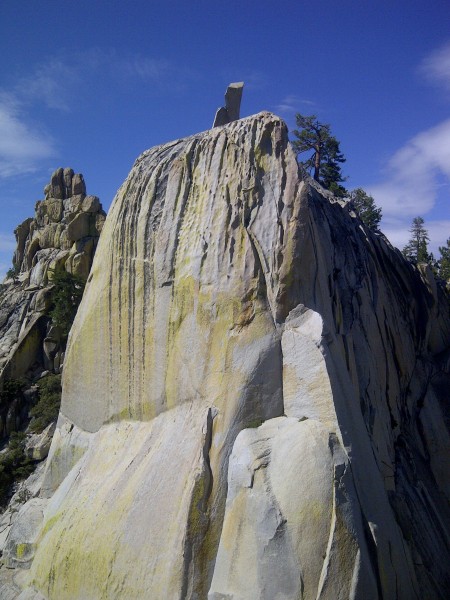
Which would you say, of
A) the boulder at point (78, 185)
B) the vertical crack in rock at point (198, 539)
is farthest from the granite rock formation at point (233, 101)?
the boulder at point (78, 185)

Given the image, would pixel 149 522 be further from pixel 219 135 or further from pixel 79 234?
pixel 79 234

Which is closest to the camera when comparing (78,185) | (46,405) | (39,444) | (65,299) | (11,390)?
(39,444)

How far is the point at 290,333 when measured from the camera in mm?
7488

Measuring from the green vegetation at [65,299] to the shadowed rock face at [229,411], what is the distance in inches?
581

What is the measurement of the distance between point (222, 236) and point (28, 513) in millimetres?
6597

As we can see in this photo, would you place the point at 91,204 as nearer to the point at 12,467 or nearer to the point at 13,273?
the point at 13,273

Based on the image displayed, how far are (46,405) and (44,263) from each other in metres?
12.5

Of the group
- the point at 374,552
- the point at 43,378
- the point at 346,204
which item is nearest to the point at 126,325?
the point at 374,552

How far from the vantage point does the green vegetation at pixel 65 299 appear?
24875mm

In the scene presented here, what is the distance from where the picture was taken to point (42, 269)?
1209 inches

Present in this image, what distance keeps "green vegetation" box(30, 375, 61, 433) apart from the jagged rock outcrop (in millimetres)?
1039

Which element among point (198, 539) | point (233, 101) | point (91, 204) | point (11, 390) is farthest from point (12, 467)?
point (91, 204)

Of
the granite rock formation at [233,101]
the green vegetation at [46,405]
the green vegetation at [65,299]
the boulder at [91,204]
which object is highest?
the boulder at [91,204]

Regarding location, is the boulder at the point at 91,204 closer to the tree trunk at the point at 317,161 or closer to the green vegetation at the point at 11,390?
the green vegetation at the point at 11,390
